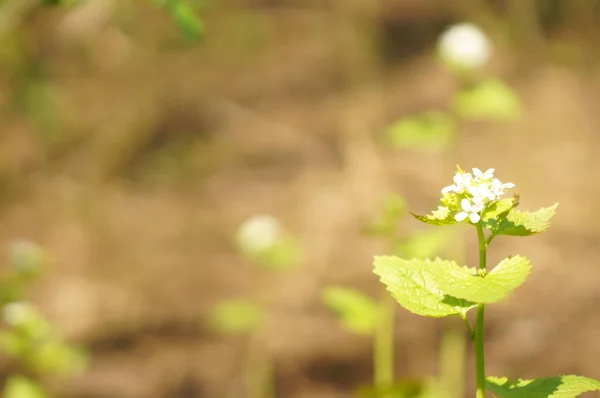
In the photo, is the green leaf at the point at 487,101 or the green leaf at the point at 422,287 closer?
the green leaf at the point at 422,287

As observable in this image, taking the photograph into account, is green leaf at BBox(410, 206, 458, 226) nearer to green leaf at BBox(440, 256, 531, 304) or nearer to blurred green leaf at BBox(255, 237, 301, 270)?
green leaf at BBox(440, 256, 531, 304)

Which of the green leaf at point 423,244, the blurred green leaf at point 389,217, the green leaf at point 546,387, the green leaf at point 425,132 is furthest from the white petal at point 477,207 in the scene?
the green leaf at point 425,132

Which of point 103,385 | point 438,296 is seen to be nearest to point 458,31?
point 438,296

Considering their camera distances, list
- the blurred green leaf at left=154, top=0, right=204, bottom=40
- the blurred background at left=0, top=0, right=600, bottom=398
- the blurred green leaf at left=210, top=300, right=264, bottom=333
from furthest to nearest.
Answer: the blurred background at left=0, top=0, right=600, bottom=398
the blurred green leaf at left=210, top=300, right=264, bottom=333
the blurred green leaf at left=154, top=0, right=204, bottom=40

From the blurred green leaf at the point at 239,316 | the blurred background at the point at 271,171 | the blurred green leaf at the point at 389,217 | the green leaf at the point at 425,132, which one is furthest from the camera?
the blurred background at the point at 271,171

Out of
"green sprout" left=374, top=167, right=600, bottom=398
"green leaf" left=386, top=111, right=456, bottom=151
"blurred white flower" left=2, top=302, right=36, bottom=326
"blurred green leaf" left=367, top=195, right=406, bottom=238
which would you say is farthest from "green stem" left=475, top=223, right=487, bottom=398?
"blurred white flower" left=2, top=302, right=36, bottom=326

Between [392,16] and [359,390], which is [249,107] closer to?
[392,16]

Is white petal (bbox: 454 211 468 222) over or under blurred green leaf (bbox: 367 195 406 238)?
under

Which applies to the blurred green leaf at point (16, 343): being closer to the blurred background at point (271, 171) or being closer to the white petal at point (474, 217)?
the blurred background at point (271, 171)
